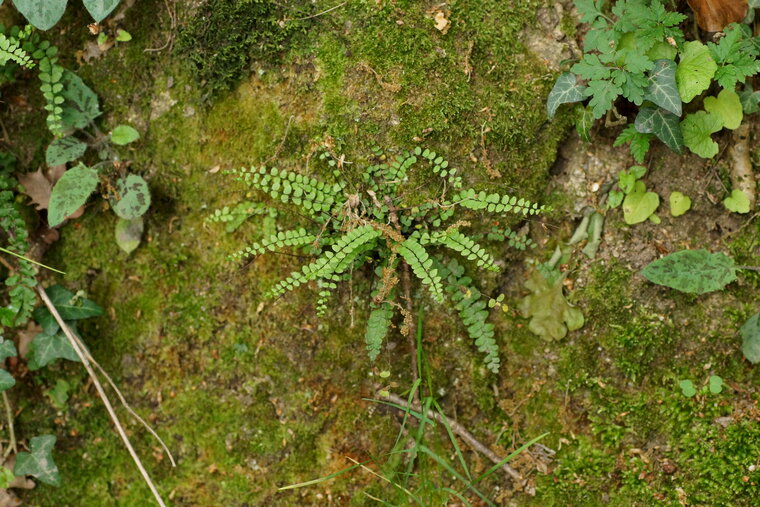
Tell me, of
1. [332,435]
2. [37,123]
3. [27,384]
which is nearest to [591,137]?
[332,435]

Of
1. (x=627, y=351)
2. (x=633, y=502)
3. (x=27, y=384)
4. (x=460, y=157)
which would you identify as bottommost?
(x=633, y=502)

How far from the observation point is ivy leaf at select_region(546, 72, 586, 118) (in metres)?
3.33

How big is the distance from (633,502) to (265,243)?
8.13 feet

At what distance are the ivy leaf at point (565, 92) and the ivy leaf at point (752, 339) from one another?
1536mm

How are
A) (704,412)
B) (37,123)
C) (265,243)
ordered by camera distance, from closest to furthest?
1. (265,243)
2. (704,412)
3. (37,123)

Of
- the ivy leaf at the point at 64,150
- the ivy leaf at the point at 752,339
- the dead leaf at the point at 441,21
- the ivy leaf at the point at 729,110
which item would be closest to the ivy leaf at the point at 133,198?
the ivy leaf at the point at 64,150

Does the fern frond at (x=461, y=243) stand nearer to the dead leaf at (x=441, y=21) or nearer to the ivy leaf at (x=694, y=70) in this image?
the dead leaf at (x=441, y=21)

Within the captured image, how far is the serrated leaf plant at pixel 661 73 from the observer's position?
3.19 m

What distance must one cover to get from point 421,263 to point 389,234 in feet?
0.72

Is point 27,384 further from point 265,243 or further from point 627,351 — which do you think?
point 627,351

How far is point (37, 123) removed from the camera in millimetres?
3818

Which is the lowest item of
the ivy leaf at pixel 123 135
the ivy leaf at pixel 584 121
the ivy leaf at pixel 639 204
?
the ivy leaf at pixel 639 204

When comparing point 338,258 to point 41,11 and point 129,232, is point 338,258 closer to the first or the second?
point 129,232

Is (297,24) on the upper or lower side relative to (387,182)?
upper
